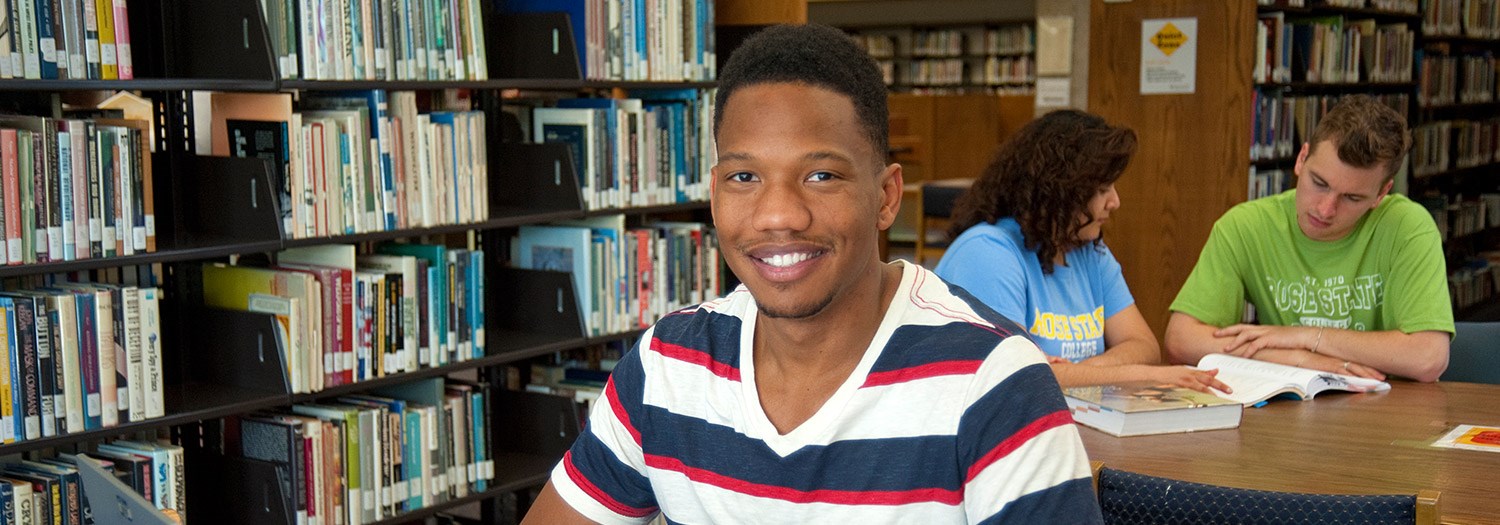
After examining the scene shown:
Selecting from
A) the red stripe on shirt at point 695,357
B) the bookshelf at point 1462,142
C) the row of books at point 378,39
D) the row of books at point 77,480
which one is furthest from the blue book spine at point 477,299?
the bookshelf at point 1462,142

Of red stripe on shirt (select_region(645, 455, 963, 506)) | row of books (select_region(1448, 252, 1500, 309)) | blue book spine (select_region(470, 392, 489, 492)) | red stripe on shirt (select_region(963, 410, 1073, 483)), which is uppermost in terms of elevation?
red stripe on shirt (select_region(963, 410, 1073, 483))

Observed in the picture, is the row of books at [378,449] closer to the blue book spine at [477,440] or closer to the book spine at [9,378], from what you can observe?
the blue book spine at [477,440]

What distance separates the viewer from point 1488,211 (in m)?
7.48

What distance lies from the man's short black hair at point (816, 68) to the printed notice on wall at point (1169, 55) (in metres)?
3.88

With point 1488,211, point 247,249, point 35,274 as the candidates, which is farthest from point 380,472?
point 1488,211

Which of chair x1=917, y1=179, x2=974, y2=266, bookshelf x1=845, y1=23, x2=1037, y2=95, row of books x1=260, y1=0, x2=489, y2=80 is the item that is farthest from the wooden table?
bookshelf x1=845, y1=23, x2=1037, y2=95

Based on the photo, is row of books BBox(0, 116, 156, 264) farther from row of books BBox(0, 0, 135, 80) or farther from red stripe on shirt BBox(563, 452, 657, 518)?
red stripe on shirt BBox(563, 452, 657, 518)

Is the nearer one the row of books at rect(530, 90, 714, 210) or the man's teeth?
the man's teeth

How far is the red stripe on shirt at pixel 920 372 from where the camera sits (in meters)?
1.14

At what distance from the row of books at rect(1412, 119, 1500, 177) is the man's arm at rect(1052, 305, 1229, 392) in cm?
380

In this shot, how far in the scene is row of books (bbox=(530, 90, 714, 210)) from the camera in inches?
128

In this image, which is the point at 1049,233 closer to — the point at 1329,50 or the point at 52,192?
the point at 52,192

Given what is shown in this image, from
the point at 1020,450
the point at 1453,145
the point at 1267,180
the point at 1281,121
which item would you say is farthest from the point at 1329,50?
the point at 1020,450

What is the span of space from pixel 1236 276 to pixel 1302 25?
2588 millimetres
